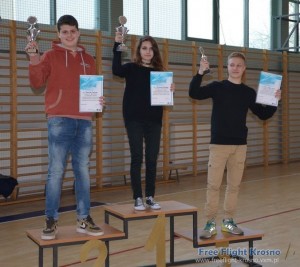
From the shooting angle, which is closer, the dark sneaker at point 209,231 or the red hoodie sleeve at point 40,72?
the red hoodie sleeve at point 40,72

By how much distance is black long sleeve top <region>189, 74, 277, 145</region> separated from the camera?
3572 millimetres

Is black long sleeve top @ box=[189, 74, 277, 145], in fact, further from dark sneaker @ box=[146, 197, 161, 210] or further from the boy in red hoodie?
the boy in red hoodie

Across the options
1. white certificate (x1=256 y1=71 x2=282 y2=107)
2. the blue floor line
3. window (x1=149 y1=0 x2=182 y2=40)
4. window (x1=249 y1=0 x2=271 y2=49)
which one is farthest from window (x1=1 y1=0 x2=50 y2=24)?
window (x1=249 y1=0 x2=271 y2=49)

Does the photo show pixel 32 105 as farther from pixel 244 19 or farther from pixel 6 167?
pixel 244 19

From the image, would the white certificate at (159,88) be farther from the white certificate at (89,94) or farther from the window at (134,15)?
the window at (134,15)

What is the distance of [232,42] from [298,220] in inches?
221

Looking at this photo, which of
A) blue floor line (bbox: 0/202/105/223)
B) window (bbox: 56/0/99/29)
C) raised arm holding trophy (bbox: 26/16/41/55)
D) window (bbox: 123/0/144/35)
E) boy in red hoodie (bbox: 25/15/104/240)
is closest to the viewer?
raised arm holding trophy (bbox: 26/16/41/55)

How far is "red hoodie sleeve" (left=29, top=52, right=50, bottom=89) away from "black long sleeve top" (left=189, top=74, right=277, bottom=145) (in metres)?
1.09

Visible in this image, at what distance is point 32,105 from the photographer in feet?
22.6

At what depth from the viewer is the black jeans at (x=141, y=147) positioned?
3566 millimetres

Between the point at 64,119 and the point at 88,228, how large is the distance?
71cm

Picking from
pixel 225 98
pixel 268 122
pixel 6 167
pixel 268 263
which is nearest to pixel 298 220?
pixel 268 263

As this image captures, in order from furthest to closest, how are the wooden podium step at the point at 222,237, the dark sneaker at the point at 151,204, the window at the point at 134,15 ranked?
1. the window at the point at 134,15
2. the dark sneaker at the point at 151,204
3. the wooden podium step at the point at 222,237

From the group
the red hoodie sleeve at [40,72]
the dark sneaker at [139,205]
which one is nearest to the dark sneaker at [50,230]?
the dark sneaker at [139,205]
